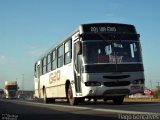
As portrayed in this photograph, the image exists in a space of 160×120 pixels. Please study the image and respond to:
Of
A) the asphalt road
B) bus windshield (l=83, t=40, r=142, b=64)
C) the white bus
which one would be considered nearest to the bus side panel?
the white bus

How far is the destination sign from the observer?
57.1ft

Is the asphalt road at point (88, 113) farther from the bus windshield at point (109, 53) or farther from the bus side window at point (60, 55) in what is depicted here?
the bus side window at point (60, 55)

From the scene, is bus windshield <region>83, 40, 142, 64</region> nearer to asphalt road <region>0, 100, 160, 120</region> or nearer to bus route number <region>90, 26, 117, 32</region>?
bus route number <region>90, 26, 117, 32</region>

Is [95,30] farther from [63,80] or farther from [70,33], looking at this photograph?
[63,80]

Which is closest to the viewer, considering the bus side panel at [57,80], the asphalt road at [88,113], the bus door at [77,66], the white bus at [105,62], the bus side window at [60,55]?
the asphalt road at [88,113]

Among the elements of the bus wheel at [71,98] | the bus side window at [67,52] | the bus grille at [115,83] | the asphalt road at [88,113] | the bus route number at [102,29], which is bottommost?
the asphalt road at [88,113]

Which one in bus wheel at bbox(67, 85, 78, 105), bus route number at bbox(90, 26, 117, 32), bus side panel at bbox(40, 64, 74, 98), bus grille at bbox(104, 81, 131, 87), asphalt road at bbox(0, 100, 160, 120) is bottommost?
asphalt road at bbox(0, 100, 160, 120)

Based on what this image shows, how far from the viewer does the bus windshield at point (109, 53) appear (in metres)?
16.8

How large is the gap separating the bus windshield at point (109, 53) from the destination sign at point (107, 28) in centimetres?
65

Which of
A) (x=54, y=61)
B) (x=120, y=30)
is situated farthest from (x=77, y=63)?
(x=54, y=61)

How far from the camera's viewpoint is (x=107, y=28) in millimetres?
17594

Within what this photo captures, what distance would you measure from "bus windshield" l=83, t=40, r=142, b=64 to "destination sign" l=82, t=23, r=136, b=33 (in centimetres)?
65

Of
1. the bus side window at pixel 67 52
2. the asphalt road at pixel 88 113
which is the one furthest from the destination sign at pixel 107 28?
the asphalt road at pixel 88 113

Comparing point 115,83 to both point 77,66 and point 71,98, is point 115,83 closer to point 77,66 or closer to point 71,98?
point 77,66
